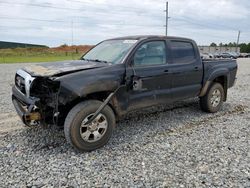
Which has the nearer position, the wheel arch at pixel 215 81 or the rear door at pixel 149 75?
the rear door at pixel 149 75

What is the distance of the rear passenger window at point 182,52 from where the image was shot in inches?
221

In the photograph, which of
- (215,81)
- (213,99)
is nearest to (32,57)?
(215,81)

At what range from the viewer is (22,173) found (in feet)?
11.6

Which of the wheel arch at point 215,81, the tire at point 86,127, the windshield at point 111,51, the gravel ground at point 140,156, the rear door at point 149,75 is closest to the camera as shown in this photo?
the gravel ground at point 140,156

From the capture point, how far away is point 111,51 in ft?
17.2

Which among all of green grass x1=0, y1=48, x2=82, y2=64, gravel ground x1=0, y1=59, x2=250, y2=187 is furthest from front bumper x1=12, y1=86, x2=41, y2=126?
green grass x1=0, y1=48, x2=82, y2=64

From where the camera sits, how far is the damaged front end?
4082mm

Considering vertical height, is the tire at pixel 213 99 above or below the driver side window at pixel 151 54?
below

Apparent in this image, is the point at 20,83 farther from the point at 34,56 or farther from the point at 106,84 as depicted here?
the point at 34,56

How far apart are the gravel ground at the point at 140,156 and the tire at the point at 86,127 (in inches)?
6.1

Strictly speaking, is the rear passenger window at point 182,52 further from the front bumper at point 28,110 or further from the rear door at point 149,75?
the front bumper at point 28,110

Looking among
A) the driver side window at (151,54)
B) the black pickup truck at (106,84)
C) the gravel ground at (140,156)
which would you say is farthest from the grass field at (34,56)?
the gravel ground at (140,156)

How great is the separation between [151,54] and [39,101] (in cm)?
225

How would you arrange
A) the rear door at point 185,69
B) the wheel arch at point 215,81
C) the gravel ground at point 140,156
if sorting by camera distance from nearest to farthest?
the gravel ground at point 140,156
the rear door at point 185,69
the wheel arch at point 215,81
